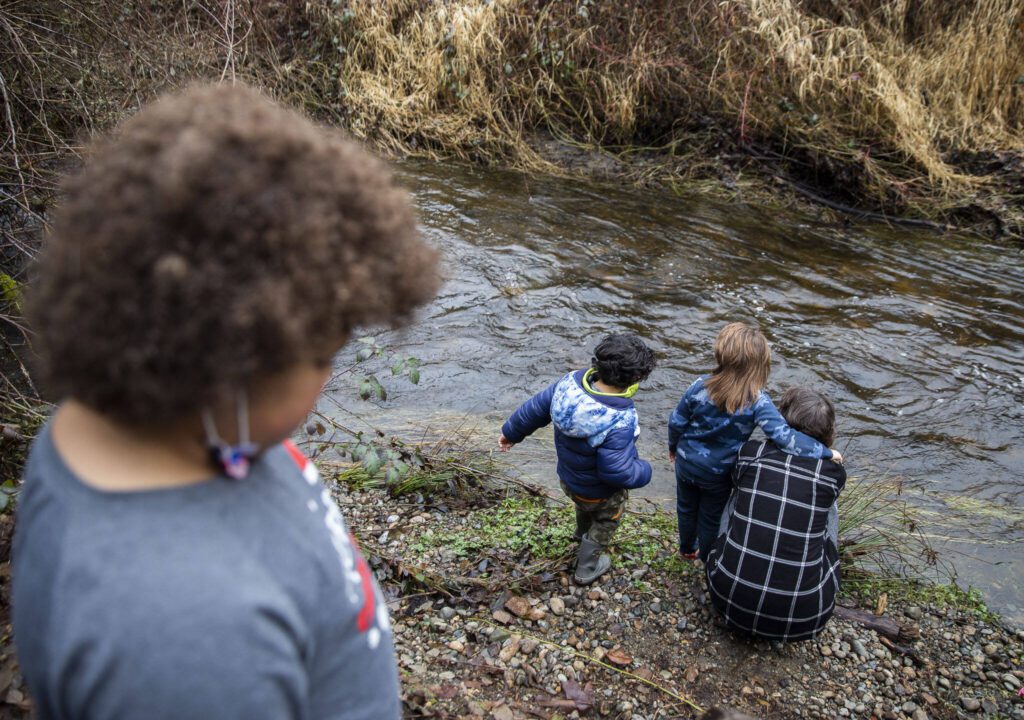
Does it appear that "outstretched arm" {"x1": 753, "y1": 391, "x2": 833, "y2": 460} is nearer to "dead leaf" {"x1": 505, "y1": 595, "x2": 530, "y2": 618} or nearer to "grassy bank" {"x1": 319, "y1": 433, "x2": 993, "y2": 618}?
"grassy bank" {"x1": 319, "y1": 433, "x2": 993, "y2": 618}

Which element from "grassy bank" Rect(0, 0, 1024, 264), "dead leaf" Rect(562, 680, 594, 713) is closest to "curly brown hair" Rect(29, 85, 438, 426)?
"dead leaf" Rect(562, 680, 594, 713)

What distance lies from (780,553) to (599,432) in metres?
0.92

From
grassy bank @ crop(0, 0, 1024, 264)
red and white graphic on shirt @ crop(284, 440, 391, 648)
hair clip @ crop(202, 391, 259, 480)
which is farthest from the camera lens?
grassy bank @ crop(0, 0, 1024, 264)

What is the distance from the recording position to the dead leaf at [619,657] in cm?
301

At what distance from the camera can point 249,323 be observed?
0.83 m

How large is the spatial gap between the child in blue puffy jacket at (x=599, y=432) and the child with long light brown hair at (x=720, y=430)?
39 cm

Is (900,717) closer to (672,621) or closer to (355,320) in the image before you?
(672,621)

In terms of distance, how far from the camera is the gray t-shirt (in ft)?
2.65

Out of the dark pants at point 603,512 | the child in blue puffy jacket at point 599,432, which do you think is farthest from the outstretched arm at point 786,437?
the dark pants at point 603,512

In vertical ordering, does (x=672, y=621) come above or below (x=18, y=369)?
below

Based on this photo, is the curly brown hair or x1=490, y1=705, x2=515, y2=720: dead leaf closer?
the curly brown hair

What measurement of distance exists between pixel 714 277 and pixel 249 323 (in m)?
6.93

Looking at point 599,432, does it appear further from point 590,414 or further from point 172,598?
point 172,598

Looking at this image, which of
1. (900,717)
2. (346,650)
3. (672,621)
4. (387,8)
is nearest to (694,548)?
(672,621)
